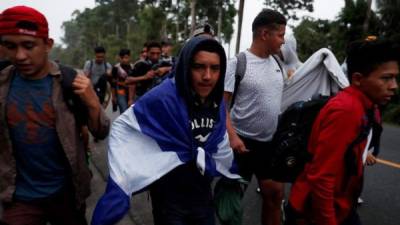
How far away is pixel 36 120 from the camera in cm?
205

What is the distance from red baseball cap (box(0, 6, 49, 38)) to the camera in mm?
1935

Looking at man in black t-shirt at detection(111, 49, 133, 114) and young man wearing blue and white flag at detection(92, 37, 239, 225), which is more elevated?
young man wearing blue and white flag at detection(92, 37, 239, 225)

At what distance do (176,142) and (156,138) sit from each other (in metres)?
0.12

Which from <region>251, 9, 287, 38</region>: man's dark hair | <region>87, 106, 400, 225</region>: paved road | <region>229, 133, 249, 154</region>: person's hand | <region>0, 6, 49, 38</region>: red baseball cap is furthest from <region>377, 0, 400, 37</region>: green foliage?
<region>0, 6, 49, 38</region>: red baseball cap

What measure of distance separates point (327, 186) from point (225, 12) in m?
37.7

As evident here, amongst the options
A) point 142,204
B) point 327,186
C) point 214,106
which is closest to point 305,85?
point 214,106

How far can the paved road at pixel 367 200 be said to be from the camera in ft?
12.6

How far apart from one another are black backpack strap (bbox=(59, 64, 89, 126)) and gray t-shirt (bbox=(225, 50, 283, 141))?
1238 millimetres

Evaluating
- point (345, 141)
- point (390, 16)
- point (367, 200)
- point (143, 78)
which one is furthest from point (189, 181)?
point (390, 16)

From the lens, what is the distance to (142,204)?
166 inches

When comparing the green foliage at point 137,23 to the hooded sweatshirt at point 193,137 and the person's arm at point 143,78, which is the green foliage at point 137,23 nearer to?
the person's arm at point 143,78

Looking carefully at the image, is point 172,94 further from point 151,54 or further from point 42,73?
point 151,54

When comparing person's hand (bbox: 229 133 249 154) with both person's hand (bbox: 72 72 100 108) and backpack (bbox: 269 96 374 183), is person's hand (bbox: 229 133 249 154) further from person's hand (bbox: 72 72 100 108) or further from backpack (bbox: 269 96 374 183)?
person's hand (bbox: 72 72 100 108)

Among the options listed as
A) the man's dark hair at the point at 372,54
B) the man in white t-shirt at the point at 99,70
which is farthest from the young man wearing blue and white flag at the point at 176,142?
the man in white t-shirt at the point at 99,70
